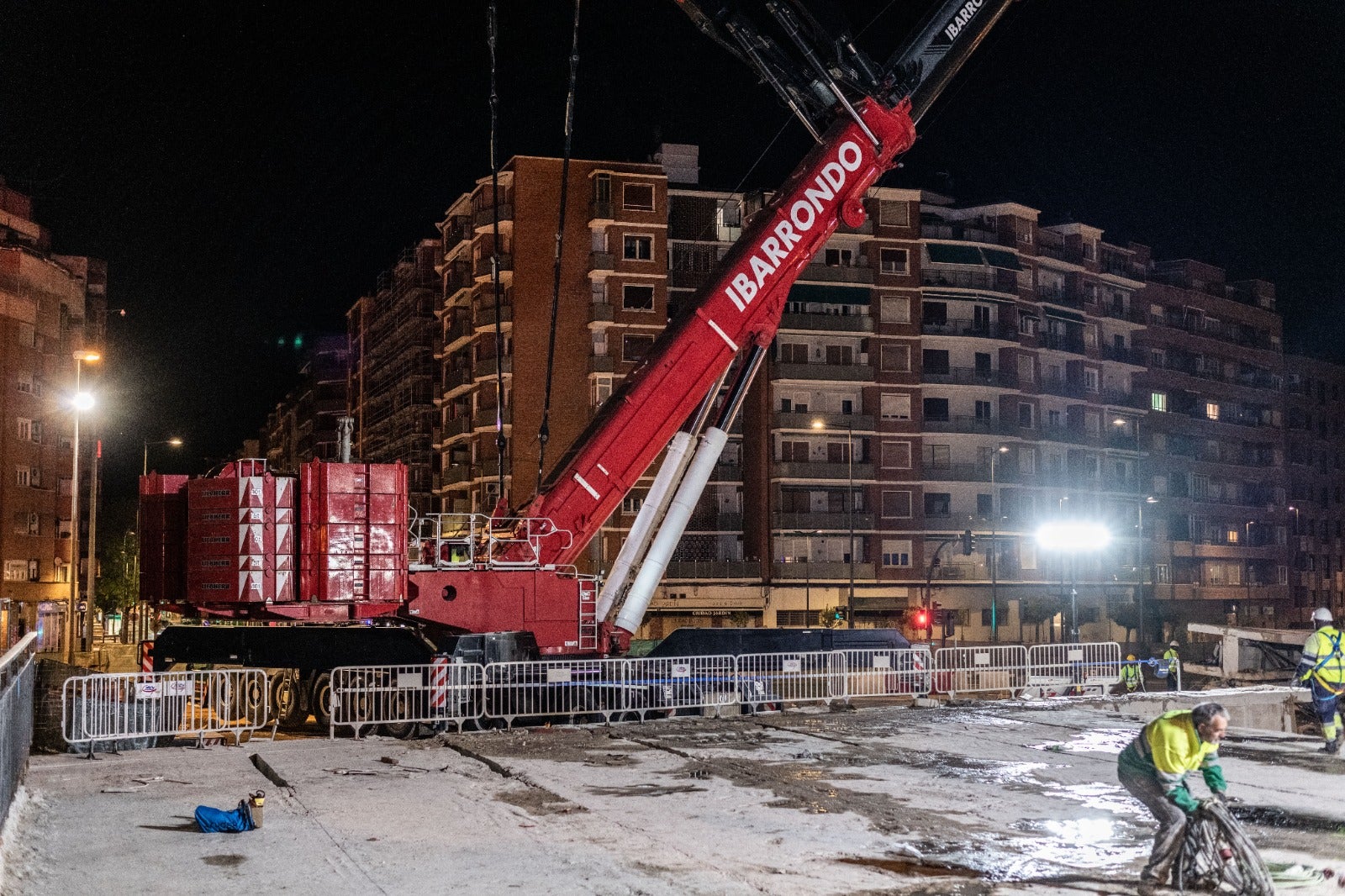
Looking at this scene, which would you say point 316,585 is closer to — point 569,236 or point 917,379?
point 569,236

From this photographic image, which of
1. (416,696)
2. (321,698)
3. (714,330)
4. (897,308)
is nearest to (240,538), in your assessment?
(416,696)

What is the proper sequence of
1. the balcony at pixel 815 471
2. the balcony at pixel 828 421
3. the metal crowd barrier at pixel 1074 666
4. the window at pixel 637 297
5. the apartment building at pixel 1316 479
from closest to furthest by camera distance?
the metal crowd barrier at pixel 1074 666 < the window at pixel 637 297 < the balcony at pixel 815 471 < the balcony at pixel 828 421 < the apartment building at pixel 1316 479

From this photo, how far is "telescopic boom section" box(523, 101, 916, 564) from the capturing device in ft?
74.7

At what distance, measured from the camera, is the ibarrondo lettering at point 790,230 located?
2308 cm

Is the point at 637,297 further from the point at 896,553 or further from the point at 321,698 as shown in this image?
the point at 321,698

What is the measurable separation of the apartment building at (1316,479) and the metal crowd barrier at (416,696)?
319 feet

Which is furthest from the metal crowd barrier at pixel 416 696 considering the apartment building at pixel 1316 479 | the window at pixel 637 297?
the apartment building at pixel 1316 479

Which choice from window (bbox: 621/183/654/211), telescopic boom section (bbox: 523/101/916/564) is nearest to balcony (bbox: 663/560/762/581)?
window (bbox: 621/183/654/211)

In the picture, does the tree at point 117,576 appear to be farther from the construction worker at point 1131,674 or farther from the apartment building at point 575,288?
the construction worker at point 1131,674

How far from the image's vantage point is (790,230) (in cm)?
2314

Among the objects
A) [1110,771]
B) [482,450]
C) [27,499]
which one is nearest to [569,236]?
[482,450]

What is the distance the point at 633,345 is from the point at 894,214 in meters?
16.8

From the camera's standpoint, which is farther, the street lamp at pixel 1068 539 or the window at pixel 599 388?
the street lamp at pixel 1068 539

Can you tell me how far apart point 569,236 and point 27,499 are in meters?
30.7
